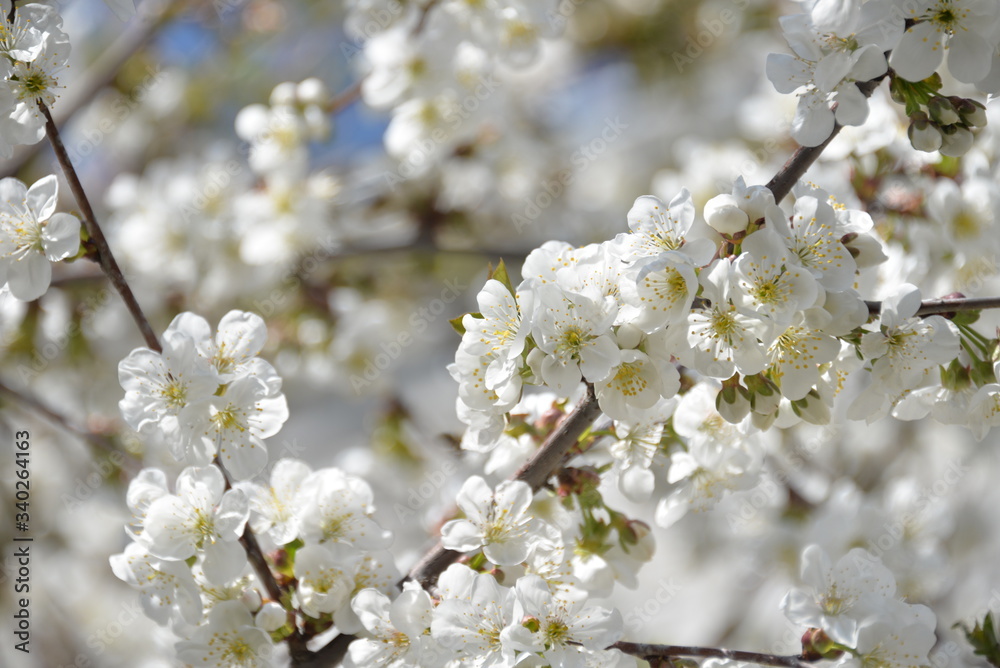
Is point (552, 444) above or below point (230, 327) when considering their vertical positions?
below

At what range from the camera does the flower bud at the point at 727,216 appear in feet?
3.34

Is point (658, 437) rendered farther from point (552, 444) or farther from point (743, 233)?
point (743, 233)

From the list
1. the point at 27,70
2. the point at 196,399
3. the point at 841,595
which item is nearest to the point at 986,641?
the point at 841,595

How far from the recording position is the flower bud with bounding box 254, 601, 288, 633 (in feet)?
3.98

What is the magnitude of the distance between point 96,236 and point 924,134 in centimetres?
125

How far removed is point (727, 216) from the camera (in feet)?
3.34

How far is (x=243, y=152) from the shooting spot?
328 centimetres

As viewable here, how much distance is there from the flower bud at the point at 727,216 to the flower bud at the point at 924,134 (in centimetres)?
32

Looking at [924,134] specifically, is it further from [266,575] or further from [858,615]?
[266,575]

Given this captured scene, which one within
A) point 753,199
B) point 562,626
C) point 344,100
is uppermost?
point 753,199

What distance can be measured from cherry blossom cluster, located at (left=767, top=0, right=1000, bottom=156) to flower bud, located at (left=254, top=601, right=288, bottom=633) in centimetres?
106

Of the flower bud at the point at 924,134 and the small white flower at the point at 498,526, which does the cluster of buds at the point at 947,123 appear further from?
the small white flower at the point at 498,526

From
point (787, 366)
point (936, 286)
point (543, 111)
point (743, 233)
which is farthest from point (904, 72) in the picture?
point (543, 111)

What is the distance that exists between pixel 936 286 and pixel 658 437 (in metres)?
0.98
